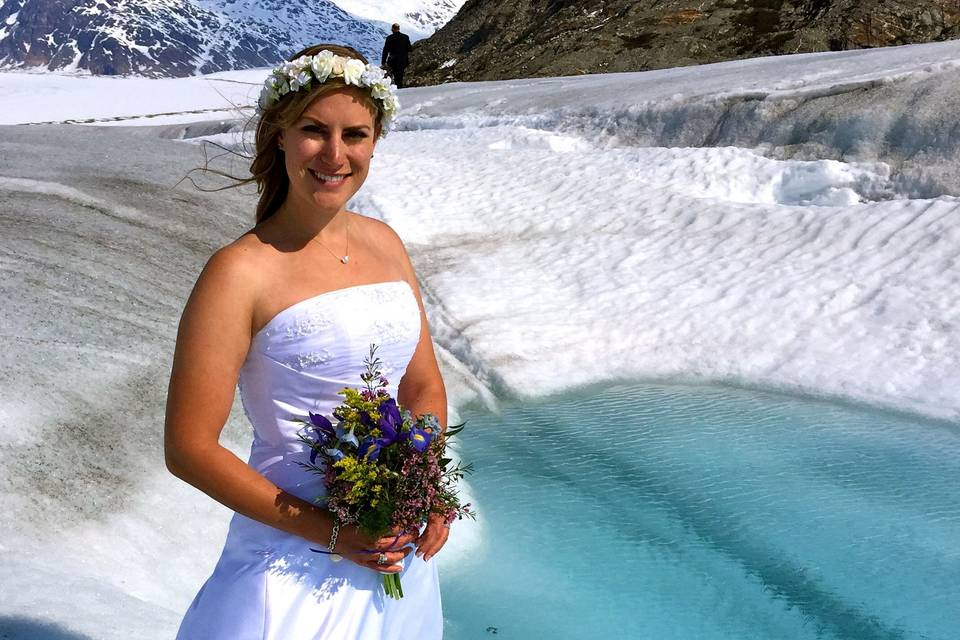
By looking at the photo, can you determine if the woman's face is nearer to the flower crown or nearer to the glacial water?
the flower crown

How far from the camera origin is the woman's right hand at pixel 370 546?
5.76ft

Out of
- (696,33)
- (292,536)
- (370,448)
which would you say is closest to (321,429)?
(370,448)

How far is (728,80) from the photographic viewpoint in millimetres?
10961

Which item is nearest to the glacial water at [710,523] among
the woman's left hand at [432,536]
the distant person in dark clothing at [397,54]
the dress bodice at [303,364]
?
the woman's left hand at [432,536]

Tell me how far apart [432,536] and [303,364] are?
1.28 ft

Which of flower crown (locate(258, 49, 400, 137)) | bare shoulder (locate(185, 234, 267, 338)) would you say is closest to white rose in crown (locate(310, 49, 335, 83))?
flower crown (locate(258, 49, 400, 137))

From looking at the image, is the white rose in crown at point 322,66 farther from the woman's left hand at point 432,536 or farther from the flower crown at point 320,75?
the woman's left hand at point 432,536

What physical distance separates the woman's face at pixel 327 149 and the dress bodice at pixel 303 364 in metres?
0.18

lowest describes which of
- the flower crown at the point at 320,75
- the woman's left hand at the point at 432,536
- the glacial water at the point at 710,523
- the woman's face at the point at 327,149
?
the glacial water at the point at 710,523

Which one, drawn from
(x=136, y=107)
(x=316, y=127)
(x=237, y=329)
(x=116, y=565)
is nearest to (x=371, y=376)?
(x=237, y=329)

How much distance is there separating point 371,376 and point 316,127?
0.46m

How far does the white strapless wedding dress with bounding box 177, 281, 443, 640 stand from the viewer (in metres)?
1.78

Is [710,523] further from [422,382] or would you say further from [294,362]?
[294,362]

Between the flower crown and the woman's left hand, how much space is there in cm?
78
